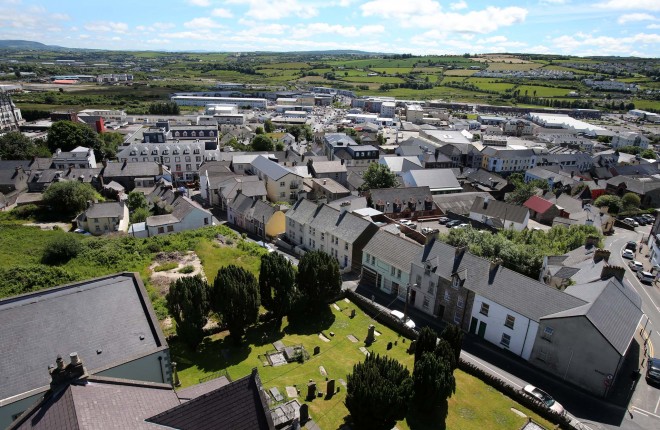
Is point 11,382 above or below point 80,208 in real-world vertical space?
above

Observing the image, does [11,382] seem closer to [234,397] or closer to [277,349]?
[234,397]

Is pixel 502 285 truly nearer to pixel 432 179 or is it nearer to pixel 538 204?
pixel 538 204

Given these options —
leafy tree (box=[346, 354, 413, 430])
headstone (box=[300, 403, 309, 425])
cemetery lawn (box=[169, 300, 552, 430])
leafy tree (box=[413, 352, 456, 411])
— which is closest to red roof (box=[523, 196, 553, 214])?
cemetery lawn (box=[169, 300, 552, 430])

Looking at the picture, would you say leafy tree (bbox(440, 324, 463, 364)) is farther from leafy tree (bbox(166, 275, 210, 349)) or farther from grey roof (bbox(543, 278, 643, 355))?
leafy tree (bbox(166, 275, 210, 349))

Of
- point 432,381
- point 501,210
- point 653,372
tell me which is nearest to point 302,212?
point 501,210

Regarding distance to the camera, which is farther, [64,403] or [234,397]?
[234,397]

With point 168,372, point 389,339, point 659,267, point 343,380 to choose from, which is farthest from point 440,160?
point 168,372
